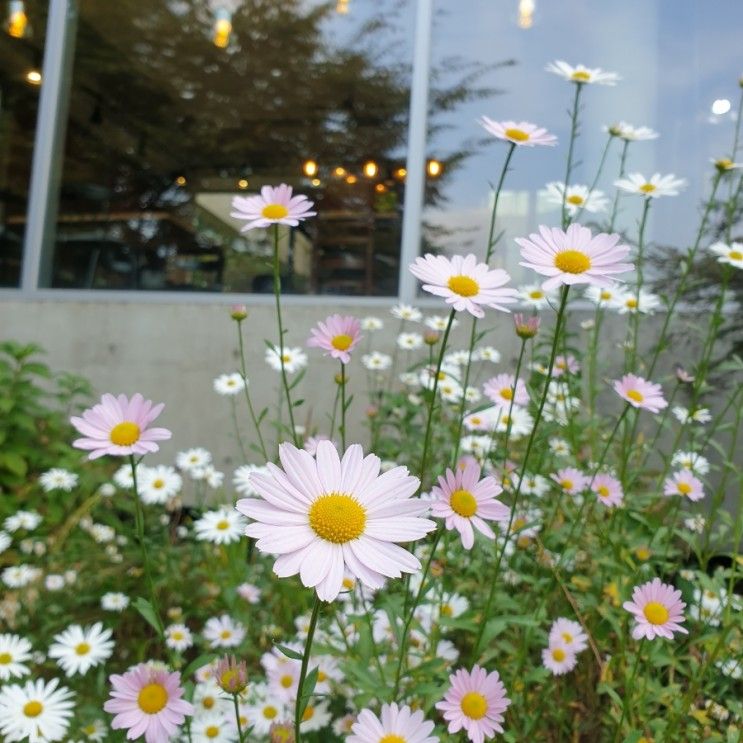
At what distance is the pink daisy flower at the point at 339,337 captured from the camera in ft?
2.34

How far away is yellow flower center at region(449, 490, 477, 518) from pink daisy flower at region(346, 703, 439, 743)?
0.16m

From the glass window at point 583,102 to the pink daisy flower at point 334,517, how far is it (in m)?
2.26

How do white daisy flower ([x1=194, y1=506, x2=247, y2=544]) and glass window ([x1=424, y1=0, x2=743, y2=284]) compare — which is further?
glass window ([x1=424, y1=0, x2=743, y2=284])

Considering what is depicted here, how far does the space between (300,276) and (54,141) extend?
4.32 ft

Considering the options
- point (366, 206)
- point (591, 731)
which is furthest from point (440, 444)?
point (366, 206)

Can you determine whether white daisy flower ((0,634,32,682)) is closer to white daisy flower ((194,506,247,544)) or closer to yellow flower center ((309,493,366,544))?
white daisy flower ((194,506,247,544))

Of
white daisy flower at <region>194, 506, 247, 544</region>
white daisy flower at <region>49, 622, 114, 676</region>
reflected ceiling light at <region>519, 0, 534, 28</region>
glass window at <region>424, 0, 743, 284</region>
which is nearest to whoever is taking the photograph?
white daisy flower at <region>49, 622, 114, 676</region>

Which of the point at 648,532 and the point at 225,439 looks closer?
the point at 648,532

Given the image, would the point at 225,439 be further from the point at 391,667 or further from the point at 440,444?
the point at 391,667

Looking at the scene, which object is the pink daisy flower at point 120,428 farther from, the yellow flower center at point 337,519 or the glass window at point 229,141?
the glass window at point 229,141

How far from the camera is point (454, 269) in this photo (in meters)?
0.61

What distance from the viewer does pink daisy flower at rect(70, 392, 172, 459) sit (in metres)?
0.55

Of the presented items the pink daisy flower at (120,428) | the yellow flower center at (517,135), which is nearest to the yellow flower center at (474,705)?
the pink daisy flower at (120,428)

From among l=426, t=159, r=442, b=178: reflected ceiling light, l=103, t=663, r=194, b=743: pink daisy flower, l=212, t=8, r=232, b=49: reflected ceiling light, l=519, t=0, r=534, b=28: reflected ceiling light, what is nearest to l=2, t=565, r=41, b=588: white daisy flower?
l=103, t=663, r=194, b=743: pink daisy flower
